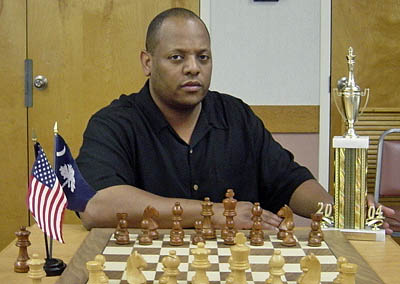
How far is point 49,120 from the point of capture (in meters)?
4.23

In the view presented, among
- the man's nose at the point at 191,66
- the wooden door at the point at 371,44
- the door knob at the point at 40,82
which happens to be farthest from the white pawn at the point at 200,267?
the door knob at the point at 40,82

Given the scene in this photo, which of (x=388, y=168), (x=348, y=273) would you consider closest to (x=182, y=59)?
(x=348, y=273)

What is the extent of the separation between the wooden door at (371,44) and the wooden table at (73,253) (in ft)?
7.35

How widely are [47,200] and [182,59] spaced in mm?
1019

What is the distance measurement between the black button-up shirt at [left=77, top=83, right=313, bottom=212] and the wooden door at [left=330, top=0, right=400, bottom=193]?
4.97 ft

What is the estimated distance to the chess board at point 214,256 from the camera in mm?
1585

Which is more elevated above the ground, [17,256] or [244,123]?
[244,123]

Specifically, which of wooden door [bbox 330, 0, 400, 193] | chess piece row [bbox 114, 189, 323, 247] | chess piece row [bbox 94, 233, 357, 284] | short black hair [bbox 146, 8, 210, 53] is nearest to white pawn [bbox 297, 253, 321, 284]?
chess piece row [bbox 94, 233, 357, 284]

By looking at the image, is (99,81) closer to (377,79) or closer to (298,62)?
(298,62)

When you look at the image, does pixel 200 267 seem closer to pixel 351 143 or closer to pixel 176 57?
pixel 351 143

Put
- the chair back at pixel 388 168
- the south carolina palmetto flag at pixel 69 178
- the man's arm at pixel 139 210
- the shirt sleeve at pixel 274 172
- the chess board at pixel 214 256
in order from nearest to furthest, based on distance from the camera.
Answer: the chess board at pixel 214 256 → the south carolina palmetto flag at pixel 69 178 → the man's arm at pixel 139 210 → the shirt sleeve at pixel 274 172 → the chair back at pixel 388 168

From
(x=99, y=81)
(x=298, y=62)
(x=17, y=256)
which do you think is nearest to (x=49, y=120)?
(x=99, y=81)

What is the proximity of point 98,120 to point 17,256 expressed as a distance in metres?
0.88

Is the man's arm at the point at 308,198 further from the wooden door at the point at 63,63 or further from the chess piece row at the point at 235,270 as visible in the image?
the wooden door at the point at 63,63
